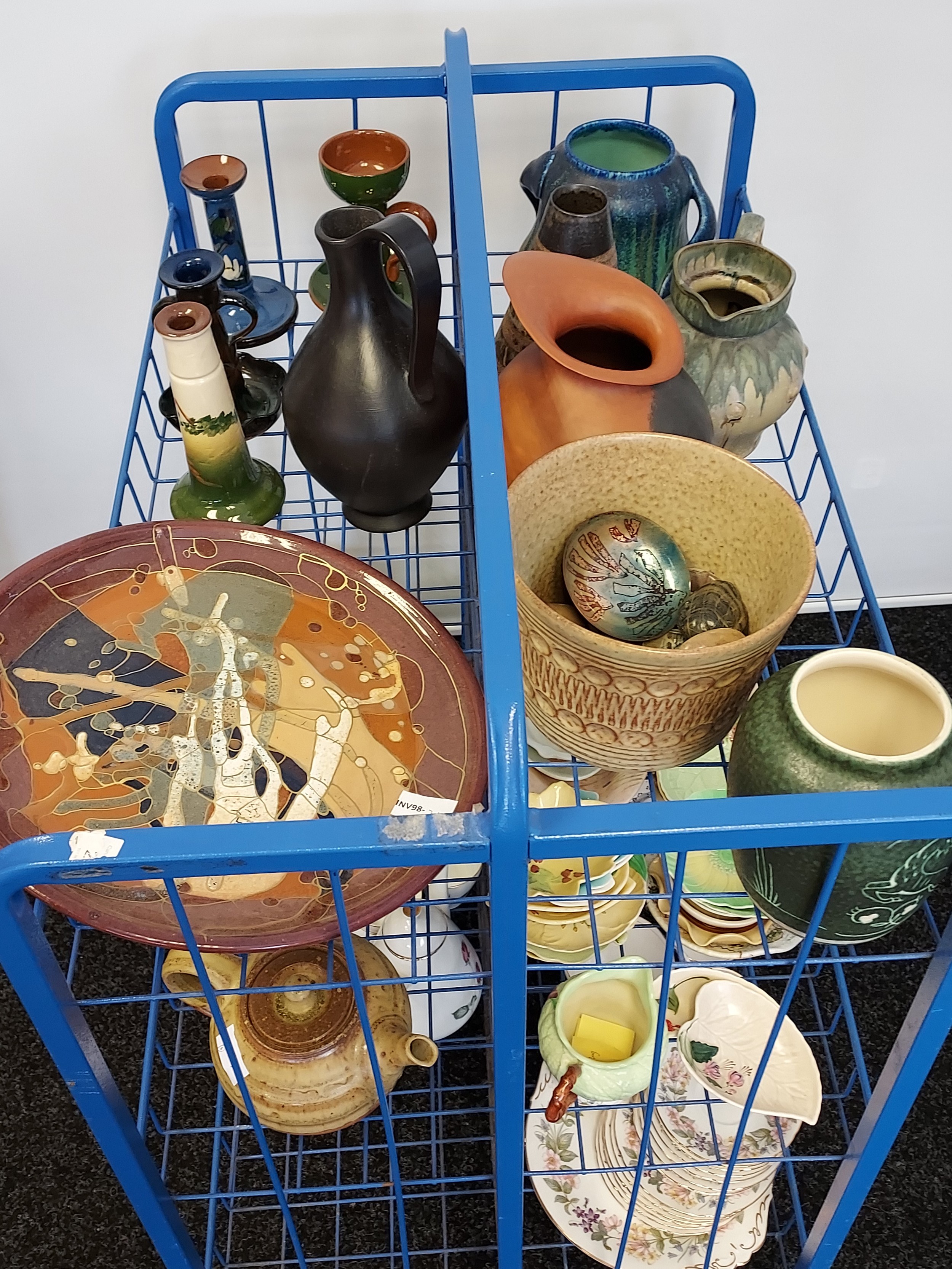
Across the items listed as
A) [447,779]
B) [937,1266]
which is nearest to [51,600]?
[447,779]

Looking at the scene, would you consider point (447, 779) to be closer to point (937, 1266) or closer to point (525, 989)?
point (525, 989)

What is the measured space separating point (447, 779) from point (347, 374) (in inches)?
12.1

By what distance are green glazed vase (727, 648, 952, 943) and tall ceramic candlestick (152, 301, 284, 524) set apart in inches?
18.9

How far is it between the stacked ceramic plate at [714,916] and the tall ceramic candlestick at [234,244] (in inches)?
25.8

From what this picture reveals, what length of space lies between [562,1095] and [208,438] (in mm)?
645

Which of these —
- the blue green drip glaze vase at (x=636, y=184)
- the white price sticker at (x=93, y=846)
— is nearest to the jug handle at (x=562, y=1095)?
the white price sticker at (x=93, y=846)

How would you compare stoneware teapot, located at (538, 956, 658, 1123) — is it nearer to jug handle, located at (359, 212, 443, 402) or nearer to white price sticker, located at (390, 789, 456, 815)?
white price sticker, located at (390, 789, 456, 815)

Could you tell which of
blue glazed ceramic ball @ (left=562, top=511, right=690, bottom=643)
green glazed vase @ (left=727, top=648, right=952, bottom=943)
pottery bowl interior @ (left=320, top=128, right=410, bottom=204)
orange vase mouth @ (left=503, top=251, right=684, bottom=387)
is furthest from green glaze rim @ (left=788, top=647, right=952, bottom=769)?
pottery bowl interior @ (left=320, top=128, right=410, bottom=204)

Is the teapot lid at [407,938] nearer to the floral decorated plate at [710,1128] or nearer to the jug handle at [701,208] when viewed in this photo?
the floral decorated plate at [710,1128]

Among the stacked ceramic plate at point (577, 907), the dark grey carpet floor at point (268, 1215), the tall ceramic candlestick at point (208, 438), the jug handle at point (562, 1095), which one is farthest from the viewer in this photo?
the dark grey carpet floor at point (268, 1215)

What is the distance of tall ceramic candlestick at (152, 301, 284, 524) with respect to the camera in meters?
0.84

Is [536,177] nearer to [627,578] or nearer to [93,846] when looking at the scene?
[627,578]

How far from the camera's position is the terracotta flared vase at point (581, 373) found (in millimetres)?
781

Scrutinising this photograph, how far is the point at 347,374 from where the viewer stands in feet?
2.71
